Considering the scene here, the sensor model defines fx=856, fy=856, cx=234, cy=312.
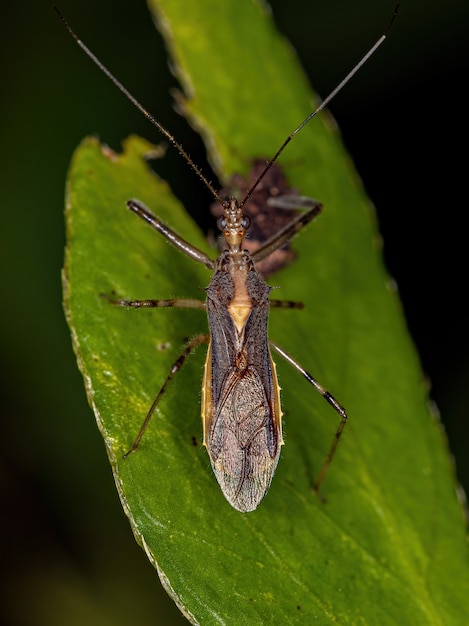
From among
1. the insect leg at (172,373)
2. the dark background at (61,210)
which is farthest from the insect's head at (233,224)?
the dark background at (61,210)

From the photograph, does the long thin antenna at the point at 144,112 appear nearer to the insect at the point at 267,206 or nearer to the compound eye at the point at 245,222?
the compound eye at the point at 245,222

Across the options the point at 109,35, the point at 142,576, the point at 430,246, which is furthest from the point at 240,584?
the point at 109,35

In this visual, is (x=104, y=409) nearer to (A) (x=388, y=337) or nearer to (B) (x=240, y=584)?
(B) (x=240, y=584)

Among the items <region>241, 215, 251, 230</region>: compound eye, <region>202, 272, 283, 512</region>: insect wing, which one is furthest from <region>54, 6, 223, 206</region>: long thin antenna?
<region>202, 272, 283, 512</region>: insect wing

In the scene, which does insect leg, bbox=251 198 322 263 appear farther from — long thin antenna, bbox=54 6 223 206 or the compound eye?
long thin antenna, bbox=54 6 223 206

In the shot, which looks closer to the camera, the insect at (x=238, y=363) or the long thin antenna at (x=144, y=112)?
the insect at (x=238, y=363)

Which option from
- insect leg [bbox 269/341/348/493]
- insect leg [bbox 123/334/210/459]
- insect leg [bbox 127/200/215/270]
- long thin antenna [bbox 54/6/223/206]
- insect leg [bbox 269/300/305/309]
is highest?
long thin antenna [bbox 54/6/223/206]
